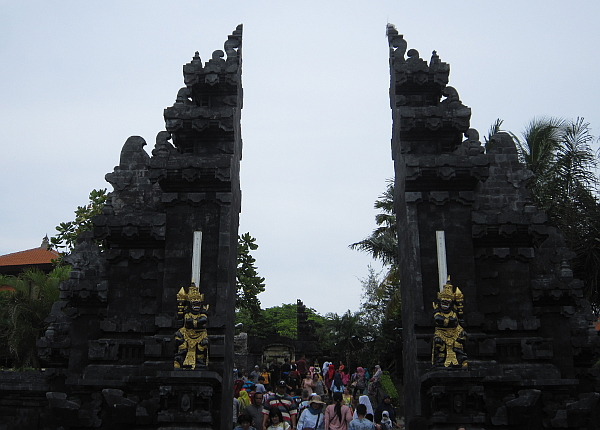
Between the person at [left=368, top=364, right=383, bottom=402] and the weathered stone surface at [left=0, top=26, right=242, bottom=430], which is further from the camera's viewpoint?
the person at [left=368, top=364, right=383, bottom=402]

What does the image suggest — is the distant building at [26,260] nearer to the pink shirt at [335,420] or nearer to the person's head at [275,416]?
the person's head at [275,416]

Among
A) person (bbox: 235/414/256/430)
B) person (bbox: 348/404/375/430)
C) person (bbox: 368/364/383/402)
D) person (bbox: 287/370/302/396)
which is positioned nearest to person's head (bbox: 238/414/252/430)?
person (bbox: 235/414/256/430)

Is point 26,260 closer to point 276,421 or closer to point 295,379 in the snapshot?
point 295,379

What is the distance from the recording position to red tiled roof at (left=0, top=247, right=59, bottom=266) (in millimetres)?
48875

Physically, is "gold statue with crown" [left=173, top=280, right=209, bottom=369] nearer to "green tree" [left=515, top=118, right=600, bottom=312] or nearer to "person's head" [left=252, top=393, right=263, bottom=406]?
"person's head" [left=252, top=393, right=263, bottom=406]

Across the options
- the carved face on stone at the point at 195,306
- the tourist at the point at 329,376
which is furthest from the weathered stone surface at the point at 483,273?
the tourist at the point at 329,376

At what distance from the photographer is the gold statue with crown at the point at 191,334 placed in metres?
15.1

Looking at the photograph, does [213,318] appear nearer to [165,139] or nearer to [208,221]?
[208,221]

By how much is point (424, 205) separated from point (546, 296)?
4.18 m

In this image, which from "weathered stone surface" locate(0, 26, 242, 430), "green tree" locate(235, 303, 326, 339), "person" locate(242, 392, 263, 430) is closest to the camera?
"person" locate(242, 392, 263, 430)

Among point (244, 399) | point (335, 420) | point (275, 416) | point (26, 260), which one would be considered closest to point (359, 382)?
point (244, 399)

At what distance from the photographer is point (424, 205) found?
57.4 feet

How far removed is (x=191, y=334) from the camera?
50.4ft

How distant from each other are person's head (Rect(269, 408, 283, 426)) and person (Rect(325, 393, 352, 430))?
95 cm
